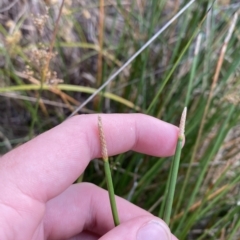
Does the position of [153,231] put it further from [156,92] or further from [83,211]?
[156,92]

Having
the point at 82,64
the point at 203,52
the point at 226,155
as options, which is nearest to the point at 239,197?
the point at 226,155

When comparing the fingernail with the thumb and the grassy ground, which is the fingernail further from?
the grassy ground

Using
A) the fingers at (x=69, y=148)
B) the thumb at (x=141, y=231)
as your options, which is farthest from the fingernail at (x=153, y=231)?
the fingers at (x=69, y=148)

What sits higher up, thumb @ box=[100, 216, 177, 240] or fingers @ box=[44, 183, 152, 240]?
thumb @ box=[100, 216, 177, 240]

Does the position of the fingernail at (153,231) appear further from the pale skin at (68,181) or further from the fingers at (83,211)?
the fingers at (83,211)

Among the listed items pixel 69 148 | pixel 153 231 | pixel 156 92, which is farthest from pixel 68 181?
pixel 156 92

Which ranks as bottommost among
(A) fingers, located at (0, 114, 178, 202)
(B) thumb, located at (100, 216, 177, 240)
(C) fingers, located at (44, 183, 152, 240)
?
(C) fingers, located at (44, 183, 152, 240)

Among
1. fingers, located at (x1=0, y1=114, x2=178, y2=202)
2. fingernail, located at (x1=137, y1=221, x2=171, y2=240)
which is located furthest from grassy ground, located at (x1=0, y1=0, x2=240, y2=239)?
fingernail, located at (x1=137, y1=221, x2=171, y2=240)
